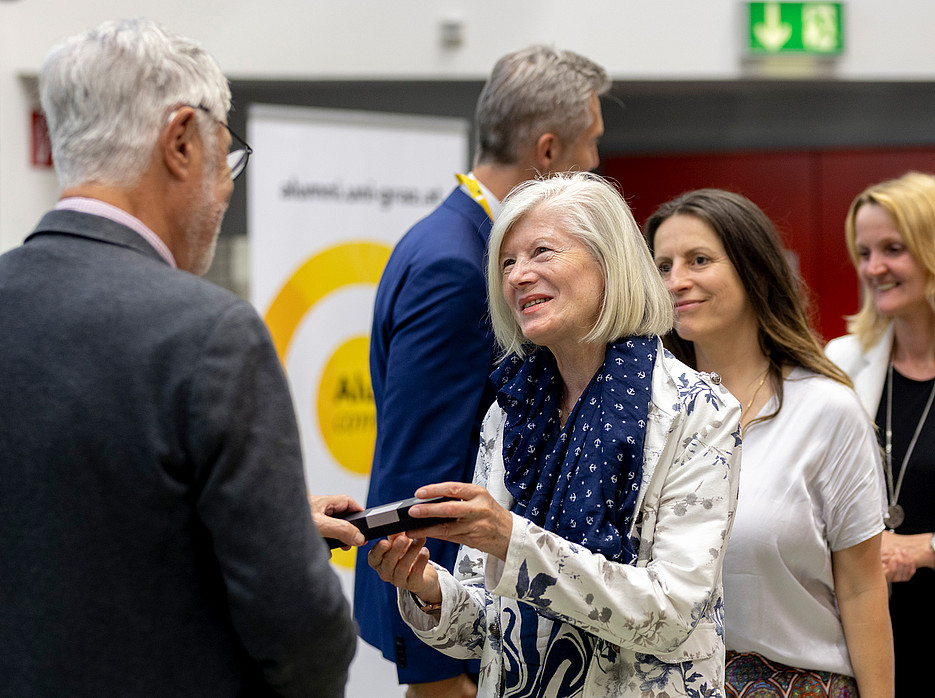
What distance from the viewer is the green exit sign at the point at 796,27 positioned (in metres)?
5.35

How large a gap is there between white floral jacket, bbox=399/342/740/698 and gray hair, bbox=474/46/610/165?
2.93ft

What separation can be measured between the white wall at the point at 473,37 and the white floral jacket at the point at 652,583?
4.11 m

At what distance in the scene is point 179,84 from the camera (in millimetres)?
1206

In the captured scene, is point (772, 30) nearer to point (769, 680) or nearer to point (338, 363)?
point (338, 363)

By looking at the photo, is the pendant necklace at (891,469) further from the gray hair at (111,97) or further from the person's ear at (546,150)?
the gray hair at (111,97)

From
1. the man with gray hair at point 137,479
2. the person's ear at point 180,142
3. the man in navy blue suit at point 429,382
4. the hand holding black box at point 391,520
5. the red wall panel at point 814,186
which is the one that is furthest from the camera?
the red wall panel at point 814,186

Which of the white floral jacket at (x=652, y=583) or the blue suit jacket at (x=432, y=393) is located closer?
the white floral jacket at (x=652, y=583)

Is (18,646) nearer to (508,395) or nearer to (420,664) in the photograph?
(508,395)

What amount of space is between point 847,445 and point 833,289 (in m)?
4.77

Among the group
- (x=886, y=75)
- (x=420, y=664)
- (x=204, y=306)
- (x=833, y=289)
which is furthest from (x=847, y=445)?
(x=833, y=289)

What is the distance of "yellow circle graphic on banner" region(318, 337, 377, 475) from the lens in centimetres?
443

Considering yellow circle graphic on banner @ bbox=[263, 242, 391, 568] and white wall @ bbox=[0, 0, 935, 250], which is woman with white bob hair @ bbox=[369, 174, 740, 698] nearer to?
yellow circle graphic on banner @ bbox=[263, 242, 391, 568]

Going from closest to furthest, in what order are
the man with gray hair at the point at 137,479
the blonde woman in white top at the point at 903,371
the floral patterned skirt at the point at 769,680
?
the man with gray hair at the point at 137,479 < the floral patterned skirt at the point at 769,680 < the blonde woman in white top at the point at 903,371

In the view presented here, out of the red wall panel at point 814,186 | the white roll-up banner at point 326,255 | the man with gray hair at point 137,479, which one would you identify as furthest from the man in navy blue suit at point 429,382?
Result: the red wall panel at point 814,186
